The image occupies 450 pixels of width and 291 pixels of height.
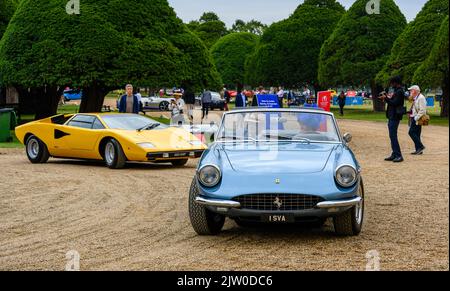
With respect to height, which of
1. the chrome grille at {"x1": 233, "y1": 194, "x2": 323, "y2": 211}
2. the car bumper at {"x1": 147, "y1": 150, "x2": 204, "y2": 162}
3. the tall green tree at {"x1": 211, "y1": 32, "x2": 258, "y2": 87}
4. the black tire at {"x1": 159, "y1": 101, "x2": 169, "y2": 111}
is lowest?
the black tire at {"x1": 159, "y1": 101, "x2": 169, "y2": 111}

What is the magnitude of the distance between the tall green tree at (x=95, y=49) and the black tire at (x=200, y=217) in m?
20.7

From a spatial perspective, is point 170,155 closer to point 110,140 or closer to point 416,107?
point 110,140

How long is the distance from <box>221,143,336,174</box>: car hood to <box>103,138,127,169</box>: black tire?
690cm

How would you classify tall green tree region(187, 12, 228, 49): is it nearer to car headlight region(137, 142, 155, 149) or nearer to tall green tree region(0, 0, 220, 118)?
tall green tree region(0, 0, 220, 118)

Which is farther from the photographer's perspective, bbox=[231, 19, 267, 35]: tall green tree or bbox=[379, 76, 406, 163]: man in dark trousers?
bbox=[231, 19, 267, 35]: tall green tree

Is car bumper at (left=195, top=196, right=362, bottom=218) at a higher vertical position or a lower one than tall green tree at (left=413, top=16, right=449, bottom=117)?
lower

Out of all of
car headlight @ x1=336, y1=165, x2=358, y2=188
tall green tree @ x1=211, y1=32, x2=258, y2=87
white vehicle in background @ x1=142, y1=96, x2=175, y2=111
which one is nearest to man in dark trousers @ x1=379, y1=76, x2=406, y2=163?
car headlight @ x1=336, y1=165, x2=358, y2=188

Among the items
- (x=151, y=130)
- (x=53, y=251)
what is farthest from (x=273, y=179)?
(x=151, y=130)

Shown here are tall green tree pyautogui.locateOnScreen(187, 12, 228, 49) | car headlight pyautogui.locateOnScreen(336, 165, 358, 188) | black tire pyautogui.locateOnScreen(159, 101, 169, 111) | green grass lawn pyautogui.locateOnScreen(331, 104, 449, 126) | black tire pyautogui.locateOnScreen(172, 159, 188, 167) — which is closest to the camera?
car headlight pyautogui.locateOnScreen(336, 165, 358, 188)

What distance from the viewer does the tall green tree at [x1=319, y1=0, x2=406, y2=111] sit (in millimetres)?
52250

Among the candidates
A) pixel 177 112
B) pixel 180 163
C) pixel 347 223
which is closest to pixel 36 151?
pixel 180 163

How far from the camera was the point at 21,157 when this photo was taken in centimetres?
1844

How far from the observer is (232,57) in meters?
89.1

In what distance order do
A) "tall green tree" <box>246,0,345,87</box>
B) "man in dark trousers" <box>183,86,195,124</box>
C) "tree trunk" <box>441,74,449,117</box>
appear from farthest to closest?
"tall green tree" <box>246,0,345,87</box> → "tree trunk" <box>441,74,449,117</box> → "man in dark trousers" <box>183,86,195,124</box>
